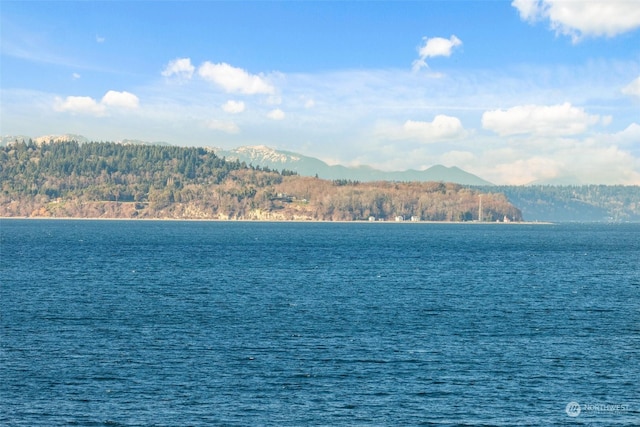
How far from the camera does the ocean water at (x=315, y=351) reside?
45.4 metres

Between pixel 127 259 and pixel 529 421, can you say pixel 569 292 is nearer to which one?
pixel 529 421

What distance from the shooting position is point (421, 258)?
16975 centimetres

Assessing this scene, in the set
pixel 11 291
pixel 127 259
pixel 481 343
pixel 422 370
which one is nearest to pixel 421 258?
pixel 127 259

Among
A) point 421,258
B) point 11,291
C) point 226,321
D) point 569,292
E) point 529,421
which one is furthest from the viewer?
point 421,258

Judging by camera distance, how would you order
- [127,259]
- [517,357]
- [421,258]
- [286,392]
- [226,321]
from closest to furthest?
[286,392] < [517,357] < [226,321] < [127,259] < [421,258]

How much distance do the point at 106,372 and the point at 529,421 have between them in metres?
27.3

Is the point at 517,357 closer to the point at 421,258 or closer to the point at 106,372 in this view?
the point at 106,372

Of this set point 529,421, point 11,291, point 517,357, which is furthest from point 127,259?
point 529,421

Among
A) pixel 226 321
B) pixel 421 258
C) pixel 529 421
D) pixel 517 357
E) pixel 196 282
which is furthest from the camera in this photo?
pixel 421 258

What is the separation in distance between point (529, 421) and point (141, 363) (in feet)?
87.7

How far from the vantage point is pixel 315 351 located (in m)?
60.3

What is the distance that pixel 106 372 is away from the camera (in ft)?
173

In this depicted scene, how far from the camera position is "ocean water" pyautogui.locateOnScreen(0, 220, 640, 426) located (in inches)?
1789

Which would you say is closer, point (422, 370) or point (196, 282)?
point (422, 370)
